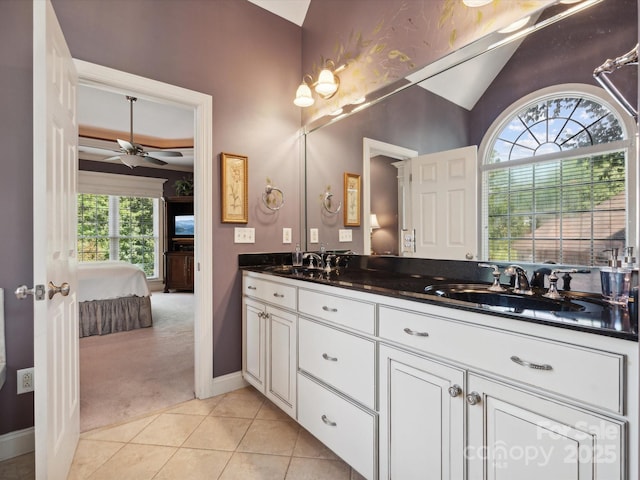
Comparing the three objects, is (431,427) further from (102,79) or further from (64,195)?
(102,79)

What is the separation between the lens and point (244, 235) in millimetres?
2521

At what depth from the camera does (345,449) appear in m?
1.51

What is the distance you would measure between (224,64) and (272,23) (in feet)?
1.94

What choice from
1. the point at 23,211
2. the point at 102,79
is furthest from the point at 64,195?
the point at 102,79

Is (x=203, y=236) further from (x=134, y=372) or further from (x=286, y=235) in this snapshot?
(x=134, y=372)

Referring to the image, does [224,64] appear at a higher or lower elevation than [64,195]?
higher

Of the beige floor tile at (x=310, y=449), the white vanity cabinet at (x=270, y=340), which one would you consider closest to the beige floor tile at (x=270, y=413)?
the white vanity cabinet at (x=270, y=340)

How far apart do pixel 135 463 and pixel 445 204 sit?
2013mm

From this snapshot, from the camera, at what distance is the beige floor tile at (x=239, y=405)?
2127mm

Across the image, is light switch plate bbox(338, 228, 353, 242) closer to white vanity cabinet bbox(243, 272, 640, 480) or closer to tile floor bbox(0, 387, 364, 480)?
white vanity cabinet bbox(243, 272, 640, 480)

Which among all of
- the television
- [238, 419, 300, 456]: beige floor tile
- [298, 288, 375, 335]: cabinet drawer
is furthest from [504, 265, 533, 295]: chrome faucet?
the television

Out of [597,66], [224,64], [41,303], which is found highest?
[224,64]

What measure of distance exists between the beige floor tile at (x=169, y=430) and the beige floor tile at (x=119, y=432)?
40mm

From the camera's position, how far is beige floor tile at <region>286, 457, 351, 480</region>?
1.56 metres
